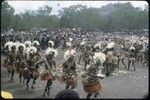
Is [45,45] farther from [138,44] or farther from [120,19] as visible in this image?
[120,19]

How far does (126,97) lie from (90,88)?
119 inches

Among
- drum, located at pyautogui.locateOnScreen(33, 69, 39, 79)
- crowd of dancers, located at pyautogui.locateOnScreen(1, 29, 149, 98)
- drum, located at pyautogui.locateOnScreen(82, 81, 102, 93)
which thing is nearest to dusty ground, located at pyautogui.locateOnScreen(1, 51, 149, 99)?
crowd of dancers, located at pyautogui.locateOnScreen(1, 29, 149, 98)

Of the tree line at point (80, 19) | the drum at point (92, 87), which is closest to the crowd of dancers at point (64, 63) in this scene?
the drum at point (92, 87)

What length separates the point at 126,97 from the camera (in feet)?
50.9

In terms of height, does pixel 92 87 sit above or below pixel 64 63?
below

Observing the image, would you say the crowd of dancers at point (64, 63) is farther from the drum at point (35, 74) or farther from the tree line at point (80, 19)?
the tree line at point (80, 19)

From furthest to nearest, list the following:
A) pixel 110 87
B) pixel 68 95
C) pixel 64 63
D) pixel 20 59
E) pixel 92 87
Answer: pixel 20 59
pixel 110 87
pixel 64 63
pixel 92 87
pixel 68 95

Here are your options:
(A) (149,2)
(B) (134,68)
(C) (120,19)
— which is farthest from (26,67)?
(C) (120,19)

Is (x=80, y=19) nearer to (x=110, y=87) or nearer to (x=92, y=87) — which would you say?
(x=110, y=87)

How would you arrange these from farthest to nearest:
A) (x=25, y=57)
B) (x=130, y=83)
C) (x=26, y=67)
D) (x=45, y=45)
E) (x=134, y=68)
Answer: (x=45, y=45) → (x=134, y=68) → (x=130, y=83) → (x=25, y=57) → (x=26, y=67)

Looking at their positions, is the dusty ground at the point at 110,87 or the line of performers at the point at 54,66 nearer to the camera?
the line of performers at the point at 54,66

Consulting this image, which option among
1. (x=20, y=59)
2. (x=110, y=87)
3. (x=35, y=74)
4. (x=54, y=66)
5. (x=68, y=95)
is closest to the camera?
(x=68, y=95)

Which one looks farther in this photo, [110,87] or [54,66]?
[110,87]

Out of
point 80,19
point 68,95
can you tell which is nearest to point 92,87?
point 68,95
